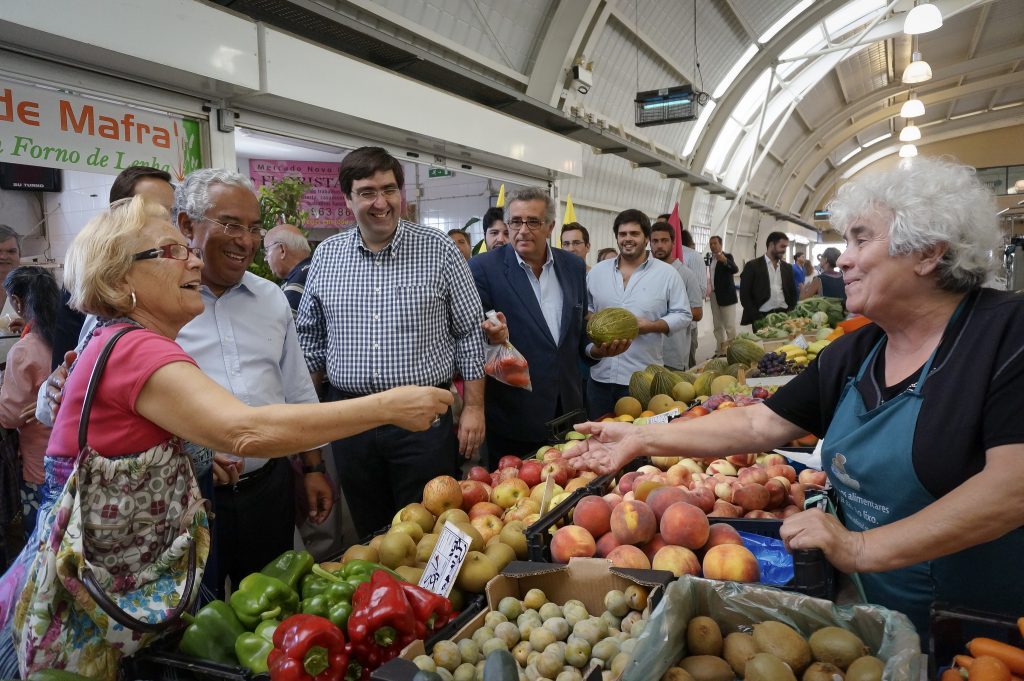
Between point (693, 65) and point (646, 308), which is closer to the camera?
point (646, 308)

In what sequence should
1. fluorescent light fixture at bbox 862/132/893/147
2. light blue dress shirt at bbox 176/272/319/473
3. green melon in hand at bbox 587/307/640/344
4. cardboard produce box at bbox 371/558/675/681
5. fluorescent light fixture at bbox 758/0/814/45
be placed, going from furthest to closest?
1. fluorescent light fixture at bbox 862/132/893/147
2. fluorescent light fixture at bbox 758/0/814/45
3. green melon in hand at bbox 587/307/640/344
4. light blue dress shirt at bbox 176/272/319/473
5. cardboard produce box at bbox 371/558/675/681

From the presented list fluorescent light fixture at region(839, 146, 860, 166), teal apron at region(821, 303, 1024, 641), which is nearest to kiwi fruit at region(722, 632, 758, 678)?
teal apron at region(821, 303, 1024, 641)

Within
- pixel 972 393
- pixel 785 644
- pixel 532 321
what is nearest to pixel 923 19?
pixel 532 321

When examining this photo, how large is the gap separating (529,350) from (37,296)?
2399mm

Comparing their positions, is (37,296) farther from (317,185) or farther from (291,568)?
(317,185)

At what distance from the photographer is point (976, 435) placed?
4.44 feet

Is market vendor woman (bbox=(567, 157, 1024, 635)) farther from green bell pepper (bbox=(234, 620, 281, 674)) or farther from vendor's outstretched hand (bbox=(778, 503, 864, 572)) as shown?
green bell pepper (bbox=(234, 620, 281, 674))

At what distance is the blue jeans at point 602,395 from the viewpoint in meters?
4.39

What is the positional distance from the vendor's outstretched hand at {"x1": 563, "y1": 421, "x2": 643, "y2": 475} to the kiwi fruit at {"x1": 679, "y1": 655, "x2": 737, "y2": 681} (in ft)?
2.61

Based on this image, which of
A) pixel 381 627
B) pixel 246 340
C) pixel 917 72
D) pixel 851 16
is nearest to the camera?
pixel 381 627

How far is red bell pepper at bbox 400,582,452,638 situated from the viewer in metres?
1.45

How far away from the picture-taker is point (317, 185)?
9484 millimetres

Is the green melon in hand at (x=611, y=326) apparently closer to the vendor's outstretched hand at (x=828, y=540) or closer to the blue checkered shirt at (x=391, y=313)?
the blue checkered shirt at (x=391, y=313)

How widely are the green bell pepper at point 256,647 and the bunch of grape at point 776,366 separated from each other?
3842 millimetres
